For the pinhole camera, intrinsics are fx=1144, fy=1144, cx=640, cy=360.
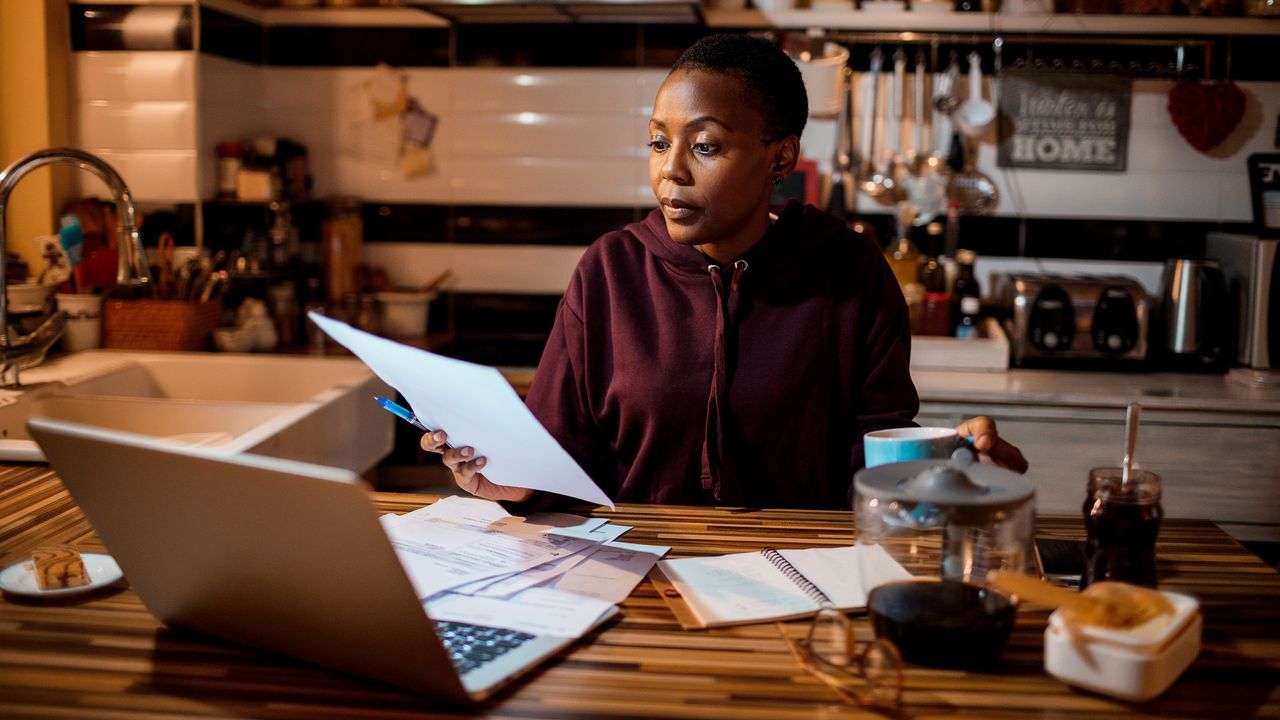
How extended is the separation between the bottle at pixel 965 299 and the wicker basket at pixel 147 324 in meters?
2.07

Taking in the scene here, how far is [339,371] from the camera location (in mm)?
2932

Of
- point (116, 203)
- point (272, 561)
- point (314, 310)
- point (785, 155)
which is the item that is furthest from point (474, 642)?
point (314, 310)

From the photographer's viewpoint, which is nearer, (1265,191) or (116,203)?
(116,203)

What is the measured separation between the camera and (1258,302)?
9.75ft

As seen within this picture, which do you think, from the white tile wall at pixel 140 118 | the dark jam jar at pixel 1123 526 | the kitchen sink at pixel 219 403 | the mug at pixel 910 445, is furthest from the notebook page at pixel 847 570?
the white tile wall at pixel 140 118

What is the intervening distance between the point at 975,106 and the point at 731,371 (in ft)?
6.54

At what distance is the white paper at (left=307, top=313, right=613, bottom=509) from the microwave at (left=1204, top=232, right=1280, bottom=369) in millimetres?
2403

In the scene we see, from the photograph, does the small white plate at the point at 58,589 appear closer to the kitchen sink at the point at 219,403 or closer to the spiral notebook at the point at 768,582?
the spiral notebook at the point at 768,582

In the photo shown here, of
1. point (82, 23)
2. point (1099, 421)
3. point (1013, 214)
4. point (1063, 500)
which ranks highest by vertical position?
point (82, 23)

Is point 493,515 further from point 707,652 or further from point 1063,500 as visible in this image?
point 1063,500

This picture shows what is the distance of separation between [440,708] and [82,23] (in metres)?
2.72

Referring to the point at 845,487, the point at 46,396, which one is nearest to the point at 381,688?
the point at 845,487

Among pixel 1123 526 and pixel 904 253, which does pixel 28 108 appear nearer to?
pixel 904 253

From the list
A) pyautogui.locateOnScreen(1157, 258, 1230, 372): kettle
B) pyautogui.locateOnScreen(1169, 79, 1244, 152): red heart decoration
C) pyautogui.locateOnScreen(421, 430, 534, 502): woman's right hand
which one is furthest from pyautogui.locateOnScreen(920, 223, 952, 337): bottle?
pyautogui.locateOnScreen(421, 430, 534, 502): woman's right hand
